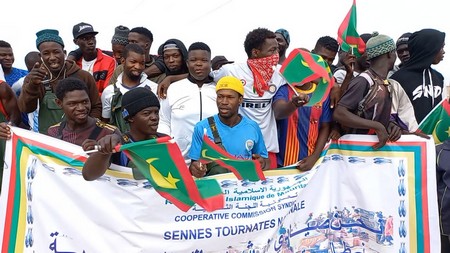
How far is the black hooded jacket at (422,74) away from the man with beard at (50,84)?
266 cm

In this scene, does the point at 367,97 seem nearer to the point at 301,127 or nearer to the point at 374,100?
the point at 374,100

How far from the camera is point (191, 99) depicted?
5.45m

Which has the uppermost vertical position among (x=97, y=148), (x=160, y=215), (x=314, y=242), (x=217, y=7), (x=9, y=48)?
(x=217, y=7)

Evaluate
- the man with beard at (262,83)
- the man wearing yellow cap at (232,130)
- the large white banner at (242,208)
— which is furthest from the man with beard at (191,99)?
the large white banner at (242,208)

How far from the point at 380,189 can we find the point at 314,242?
2.29 ft

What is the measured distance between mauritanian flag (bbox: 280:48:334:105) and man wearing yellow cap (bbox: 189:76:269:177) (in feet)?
1.66

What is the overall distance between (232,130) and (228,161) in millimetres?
340

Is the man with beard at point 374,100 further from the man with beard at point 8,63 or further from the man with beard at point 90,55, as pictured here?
the man with beard at point 8,63

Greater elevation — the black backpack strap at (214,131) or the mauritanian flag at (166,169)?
the black backpack strap at (214,131)

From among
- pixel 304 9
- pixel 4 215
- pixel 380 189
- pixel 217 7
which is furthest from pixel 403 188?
pixel 217 7

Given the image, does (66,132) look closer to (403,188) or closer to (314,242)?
(314,242)

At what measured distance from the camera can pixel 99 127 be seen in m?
4.64

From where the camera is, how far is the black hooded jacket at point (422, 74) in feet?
18.5

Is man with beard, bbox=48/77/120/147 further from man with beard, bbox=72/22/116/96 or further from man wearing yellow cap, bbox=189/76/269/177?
man with beard, bbox=72/22/116/96
